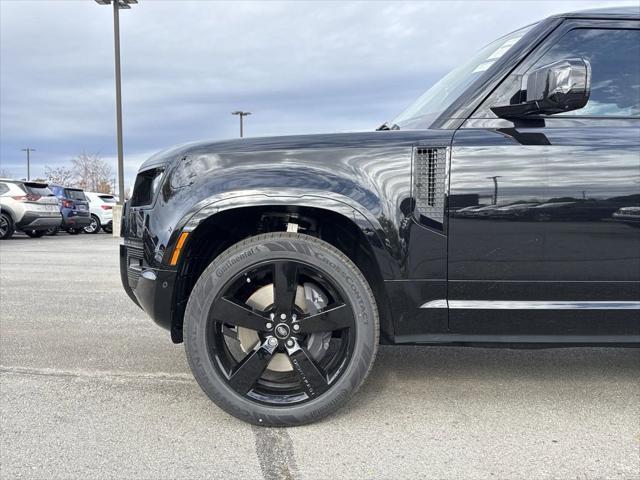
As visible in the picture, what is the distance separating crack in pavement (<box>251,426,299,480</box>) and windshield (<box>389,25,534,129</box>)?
5.51 feet

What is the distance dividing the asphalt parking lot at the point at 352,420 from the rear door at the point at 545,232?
0.50 metres

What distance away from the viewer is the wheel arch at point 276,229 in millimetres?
2326

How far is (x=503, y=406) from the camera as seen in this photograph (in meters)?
2.68

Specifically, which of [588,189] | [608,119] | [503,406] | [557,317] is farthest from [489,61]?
[503,406]

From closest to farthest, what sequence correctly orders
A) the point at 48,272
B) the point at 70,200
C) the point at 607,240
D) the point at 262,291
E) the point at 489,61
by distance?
1. the point at 607,240
2. the point at 262,291
3. the point at 489,61
4. the point at 48,272
5. the point at 70,200

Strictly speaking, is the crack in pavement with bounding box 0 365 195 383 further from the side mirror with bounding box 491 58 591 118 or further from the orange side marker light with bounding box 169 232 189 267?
the side mirror with bounding box 491 58 591 118

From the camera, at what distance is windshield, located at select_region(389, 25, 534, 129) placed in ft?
8.58

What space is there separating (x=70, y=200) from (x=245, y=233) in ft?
53.6

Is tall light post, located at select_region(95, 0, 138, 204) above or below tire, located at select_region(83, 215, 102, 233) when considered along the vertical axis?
above

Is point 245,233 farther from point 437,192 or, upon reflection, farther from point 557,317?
point 557,317

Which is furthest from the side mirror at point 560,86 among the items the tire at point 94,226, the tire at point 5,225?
the tire at point 94,226

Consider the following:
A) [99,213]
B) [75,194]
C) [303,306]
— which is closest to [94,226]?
[99,213]

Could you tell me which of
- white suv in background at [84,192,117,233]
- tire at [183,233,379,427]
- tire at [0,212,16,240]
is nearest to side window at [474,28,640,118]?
tire at [183,233,379,427]

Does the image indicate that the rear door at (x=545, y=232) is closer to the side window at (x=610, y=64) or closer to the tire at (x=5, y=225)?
the side window at (x=610, y=64)
